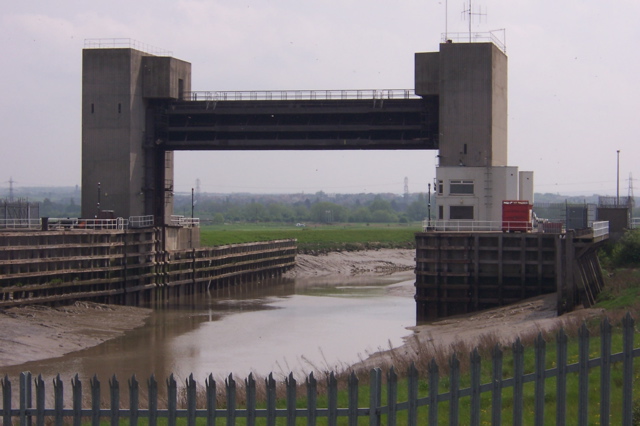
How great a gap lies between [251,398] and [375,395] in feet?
5.05

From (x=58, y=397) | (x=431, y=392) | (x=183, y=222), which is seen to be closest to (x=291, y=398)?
(x=431, y=392)

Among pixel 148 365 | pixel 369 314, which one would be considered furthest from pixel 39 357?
pixel 369 314

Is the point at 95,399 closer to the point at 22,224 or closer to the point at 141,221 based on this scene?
the point at 22,224

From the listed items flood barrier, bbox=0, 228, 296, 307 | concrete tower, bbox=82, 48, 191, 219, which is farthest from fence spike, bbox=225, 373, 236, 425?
concrete tower, bbox=82, 48, 191, 219

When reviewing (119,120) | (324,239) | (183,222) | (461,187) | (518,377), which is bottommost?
(324,239)

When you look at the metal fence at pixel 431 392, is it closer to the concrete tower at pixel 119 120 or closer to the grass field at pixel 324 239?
the concrete tower at pixel 119 120

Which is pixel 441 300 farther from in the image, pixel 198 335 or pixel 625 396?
pixel 625 396

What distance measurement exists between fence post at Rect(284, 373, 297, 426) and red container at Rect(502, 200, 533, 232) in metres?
40.1

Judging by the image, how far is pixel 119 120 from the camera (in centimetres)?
6144

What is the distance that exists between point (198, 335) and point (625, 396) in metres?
32.7

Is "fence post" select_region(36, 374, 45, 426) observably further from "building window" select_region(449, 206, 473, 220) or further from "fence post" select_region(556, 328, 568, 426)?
"building window" select_region(449, 206, 473, 220)

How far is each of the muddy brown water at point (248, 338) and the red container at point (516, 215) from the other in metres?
7.20

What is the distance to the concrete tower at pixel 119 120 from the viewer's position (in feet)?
201

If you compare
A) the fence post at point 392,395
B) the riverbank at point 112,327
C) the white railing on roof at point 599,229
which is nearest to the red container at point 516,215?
the white railing on roof at point 599,229
